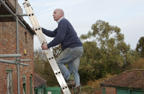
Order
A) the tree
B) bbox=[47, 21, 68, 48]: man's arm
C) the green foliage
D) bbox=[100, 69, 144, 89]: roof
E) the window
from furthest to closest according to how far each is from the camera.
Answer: the tree < the green foliage < bbox=[100, 69, 144, 89]: roof < the window < bbox=[47, 21, 68, 48]: man's arm

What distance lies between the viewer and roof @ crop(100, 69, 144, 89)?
18297 millimetres

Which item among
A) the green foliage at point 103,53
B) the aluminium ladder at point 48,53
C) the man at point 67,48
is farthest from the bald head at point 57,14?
the green foliage at point 103,53

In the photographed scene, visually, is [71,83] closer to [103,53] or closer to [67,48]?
[67,48]

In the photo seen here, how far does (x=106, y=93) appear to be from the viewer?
946 inches

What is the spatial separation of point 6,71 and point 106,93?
16.6 meters

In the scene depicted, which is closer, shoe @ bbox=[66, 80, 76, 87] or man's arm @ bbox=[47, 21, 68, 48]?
man's arm @ bbox=[47, 21, 68, 48]

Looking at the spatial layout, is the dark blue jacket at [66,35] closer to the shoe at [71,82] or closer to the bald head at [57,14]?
the bald head at [57,14]

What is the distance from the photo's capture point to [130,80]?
19969 mm

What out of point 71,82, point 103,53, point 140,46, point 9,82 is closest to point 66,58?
point 71,82

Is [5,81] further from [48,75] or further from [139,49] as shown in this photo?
[139,49]

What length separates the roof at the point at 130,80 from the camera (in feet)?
60.0

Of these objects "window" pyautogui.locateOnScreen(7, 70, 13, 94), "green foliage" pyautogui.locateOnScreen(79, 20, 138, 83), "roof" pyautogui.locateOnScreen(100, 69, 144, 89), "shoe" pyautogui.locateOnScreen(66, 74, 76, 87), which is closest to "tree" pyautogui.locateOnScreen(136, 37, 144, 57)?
"green foliage" pyautogui.locateOnScreen(79, 20, 138, 83)

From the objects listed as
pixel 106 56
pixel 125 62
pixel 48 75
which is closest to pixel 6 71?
pixel 48 75

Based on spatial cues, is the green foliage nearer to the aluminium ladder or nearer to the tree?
the tree
